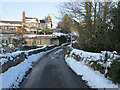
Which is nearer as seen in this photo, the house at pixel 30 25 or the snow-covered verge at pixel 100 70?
the snow-covered verge at pixel 100 70

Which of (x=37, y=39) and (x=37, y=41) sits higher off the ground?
(x=37, y=39)

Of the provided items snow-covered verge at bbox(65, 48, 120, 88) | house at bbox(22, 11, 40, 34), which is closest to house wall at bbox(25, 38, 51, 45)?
house at bbox(22, 11, 40, 34)

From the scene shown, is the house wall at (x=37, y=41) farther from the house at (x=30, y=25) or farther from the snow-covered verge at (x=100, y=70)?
the snow-covered verge at (x=100, y=70)

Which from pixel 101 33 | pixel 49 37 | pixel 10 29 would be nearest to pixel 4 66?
pixel 101 33

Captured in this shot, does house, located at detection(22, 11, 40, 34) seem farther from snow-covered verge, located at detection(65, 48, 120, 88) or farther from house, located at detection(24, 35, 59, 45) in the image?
A: snow-covered verge, located at detection(65, 48, 120, 88)

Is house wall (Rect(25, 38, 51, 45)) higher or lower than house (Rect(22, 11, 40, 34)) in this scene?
lower

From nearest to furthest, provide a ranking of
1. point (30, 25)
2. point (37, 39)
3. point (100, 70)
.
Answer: point (100, 70), point (37, 39), point (30, 25)

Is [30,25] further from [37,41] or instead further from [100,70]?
[100,70]

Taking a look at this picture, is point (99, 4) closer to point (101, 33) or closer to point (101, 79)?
point (101, 33)

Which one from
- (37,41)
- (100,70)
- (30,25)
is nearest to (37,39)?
(37,41)

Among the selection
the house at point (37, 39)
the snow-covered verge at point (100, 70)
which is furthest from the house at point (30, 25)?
the snow-covered verge at point (100, 70)

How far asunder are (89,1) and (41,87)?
12512mm

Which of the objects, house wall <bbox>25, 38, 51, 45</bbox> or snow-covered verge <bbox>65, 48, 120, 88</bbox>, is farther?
house wall <bbox>25, 38, 51, 45</bbox>

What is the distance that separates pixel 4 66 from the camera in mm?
7566
